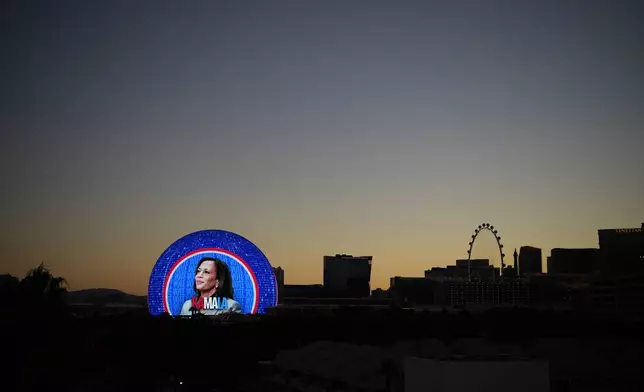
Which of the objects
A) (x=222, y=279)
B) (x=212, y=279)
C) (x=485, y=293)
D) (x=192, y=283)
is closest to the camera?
(x=212, y=279)

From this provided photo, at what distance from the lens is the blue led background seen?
42.9m

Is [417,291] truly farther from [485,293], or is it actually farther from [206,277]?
[206,277]

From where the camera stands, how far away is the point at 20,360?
18656mm

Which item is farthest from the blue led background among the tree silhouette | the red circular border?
the tree silhouette

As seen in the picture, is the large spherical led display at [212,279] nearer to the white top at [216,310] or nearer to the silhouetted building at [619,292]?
the white top at [216,310]

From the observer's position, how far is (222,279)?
42750 millimetres

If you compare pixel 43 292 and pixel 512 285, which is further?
pixel 512 285

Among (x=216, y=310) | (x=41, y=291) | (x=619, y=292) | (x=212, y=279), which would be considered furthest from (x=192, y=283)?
(x=619, y=292)

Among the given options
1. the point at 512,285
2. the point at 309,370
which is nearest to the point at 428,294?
the point at 512,285

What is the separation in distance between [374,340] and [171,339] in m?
15.8

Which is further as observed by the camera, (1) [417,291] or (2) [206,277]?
(1) [417,291]

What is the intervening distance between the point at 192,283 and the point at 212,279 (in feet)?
4.28

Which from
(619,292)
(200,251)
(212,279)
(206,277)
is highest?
(619,292)

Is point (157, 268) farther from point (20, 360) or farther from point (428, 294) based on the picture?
point (428, 294)
